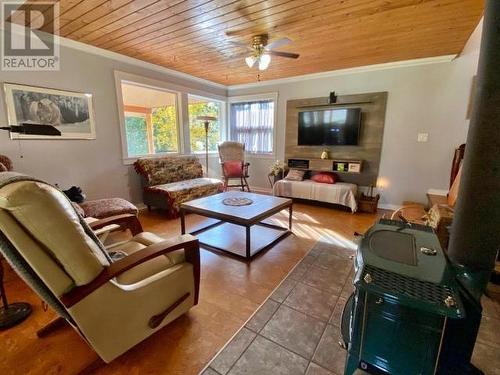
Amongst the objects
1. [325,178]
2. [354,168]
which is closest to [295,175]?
[325,178]

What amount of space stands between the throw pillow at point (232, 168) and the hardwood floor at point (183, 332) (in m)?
2.53

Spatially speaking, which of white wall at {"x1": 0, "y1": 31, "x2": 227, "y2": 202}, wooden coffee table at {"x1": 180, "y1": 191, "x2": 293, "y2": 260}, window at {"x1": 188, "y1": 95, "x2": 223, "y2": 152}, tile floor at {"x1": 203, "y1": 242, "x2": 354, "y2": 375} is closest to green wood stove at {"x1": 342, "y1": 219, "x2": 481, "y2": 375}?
tile floor at {"x1": 203, "y1": 242, "x2": 354, "y2": 375}

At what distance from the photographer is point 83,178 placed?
3.27 metres

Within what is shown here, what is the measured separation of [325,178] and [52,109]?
4.15 meters

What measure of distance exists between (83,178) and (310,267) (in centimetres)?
323

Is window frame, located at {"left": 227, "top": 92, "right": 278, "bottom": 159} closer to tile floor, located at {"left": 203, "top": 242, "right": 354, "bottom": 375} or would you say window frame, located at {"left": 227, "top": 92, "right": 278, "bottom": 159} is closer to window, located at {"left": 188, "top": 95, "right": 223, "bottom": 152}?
window, located at {"left": 188, "top": 95, "right": 223, "bottom": 152}

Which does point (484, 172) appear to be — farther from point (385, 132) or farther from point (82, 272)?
point (385, 132)

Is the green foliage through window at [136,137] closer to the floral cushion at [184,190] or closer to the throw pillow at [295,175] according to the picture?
the floral cushion at [184,190]

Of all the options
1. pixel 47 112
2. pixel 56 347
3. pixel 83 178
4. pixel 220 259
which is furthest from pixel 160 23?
pixel 56 347

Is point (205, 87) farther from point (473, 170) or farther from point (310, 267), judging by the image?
point (473, 170)

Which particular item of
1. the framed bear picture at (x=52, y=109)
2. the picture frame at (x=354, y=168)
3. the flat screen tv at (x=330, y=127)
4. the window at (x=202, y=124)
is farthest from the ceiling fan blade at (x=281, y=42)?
the window at (x=202, y=124)

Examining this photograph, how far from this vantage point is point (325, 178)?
13.9 ft

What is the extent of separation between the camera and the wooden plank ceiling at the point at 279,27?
6.87 ft

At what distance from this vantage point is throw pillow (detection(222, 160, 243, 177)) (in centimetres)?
483
